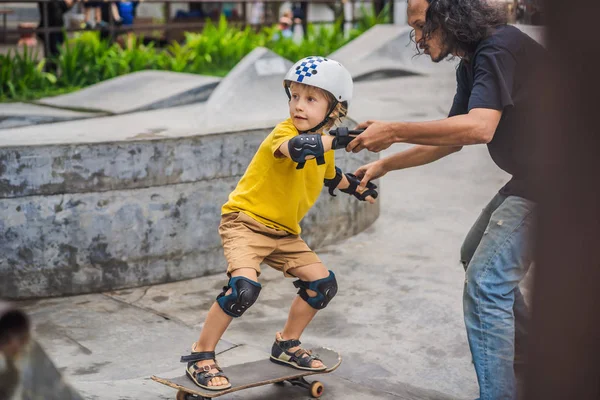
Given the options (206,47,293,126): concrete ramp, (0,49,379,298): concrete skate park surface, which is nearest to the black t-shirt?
(0,49,379,298): concrete skate park surface

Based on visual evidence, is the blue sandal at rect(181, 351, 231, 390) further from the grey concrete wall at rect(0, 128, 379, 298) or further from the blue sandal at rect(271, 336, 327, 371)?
the grey concrete wall at rect(0, 128, 379, 298)

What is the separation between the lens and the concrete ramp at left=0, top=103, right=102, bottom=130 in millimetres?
6828

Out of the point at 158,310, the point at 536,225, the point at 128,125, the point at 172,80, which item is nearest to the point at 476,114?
the point at 536,225

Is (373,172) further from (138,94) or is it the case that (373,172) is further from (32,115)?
(138,94)

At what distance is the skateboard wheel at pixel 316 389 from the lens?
3.49 meters

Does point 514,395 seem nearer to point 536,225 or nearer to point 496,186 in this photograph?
point 536,225

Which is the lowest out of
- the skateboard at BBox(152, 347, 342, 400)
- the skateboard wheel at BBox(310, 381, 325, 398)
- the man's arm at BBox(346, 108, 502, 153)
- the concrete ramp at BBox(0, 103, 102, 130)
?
the skateboard wheel at BBox(310, 381, 325, 398)

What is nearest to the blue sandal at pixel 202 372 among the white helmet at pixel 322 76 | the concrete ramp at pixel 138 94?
the white helmet at pixel 322 76

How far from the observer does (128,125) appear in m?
6.59

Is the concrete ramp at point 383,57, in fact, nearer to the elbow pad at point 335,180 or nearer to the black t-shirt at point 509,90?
the elbow pad at point 335,180

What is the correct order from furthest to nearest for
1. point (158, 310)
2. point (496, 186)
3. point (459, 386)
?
point (496, 186), point (158, 310), point (459, 386)

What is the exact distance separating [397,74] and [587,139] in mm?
11623

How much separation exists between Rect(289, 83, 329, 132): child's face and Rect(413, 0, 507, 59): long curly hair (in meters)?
0.51

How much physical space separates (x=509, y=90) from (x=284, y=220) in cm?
103
